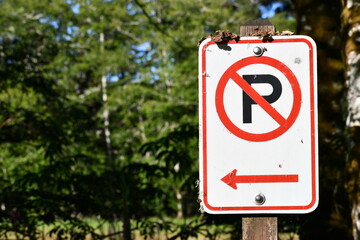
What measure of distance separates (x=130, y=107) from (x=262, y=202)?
26864 mm

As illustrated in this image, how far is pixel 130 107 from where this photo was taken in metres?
28.9

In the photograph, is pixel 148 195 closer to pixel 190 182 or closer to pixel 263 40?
pixel 190 182

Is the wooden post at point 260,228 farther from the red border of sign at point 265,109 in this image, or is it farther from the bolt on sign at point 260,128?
the red border of sign at point 265,109

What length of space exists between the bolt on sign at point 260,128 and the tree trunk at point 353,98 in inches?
66.3

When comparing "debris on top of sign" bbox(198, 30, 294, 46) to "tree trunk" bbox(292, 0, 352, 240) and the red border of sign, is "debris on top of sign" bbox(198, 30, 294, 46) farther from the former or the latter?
"tree trunk" bbox(292, 0, 352, 240)

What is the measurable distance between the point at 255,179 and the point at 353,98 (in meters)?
1.98

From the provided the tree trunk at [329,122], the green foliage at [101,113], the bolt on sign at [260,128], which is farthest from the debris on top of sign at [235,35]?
the tree trunk at [329,122]

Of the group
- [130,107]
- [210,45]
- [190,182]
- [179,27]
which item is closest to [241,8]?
[179,27]

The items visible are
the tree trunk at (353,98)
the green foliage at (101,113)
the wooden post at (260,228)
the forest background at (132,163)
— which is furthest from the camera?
the green foliage at (101,113)

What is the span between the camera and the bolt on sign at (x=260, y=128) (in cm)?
225

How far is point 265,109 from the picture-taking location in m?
2.27

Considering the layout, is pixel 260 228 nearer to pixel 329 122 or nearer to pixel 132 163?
pixel 132 163

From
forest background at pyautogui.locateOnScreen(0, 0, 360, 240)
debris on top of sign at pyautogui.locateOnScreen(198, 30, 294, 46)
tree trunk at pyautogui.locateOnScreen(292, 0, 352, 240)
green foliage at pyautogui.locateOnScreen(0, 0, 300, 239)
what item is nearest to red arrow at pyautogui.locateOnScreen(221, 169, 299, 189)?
debris on top of sign at pyautogui.locateOnScreen(198, 30, 294, 46)

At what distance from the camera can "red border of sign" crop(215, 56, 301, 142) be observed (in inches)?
89.3
